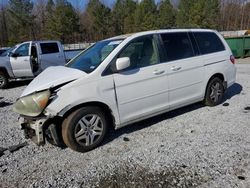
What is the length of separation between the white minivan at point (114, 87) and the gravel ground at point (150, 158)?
1.08ft

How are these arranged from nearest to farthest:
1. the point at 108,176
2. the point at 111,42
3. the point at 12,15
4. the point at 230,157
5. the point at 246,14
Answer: the point at 108,176 → the point at 230,157 → the point at 111,42 → the point at 12,15 → the point at 246,14

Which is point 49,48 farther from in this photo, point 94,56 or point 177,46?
point 177,46

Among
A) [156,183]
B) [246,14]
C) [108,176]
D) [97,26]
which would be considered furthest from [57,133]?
[246,14]

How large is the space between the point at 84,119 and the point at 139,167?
110 centimetres

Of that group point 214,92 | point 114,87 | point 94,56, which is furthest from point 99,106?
point 214,92

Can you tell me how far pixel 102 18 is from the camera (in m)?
54.6

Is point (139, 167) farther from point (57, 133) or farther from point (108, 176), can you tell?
point (57, 133)

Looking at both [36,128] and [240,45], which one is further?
[240,45]

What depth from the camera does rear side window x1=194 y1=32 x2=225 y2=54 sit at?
5090mm

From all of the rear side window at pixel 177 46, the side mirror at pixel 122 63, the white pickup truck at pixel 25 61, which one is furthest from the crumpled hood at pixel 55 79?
the white pickup truck at pixel 25 61

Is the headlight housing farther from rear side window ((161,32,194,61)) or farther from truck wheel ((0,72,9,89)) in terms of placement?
truck wheel ((0,72,9,89))

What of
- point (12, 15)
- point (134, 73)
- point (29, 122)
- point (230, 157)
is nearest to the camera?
point (230, 157)

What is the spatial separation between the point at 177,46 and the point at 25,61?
708 centimetres

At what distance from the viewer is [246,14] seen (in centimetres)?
6044
